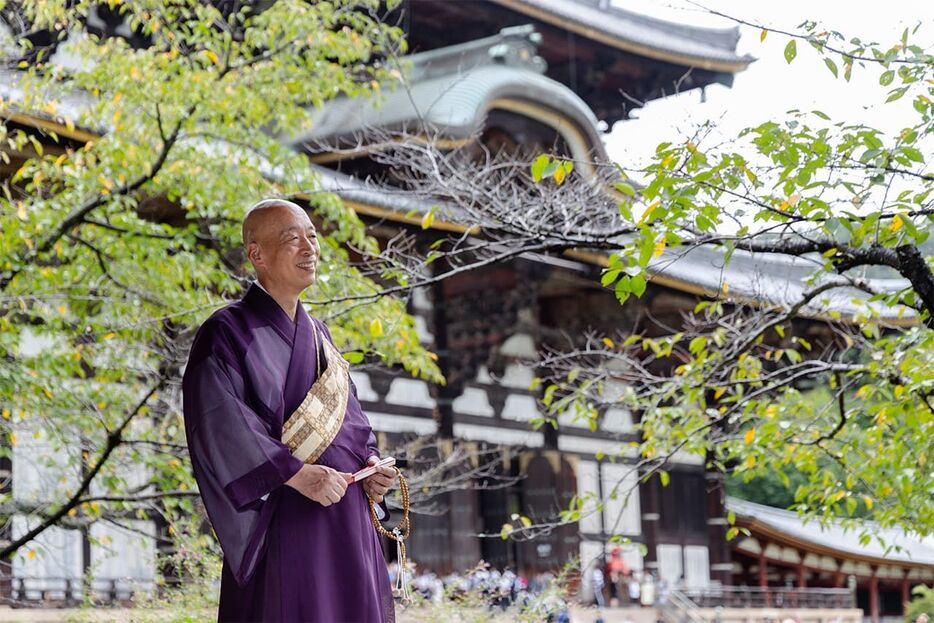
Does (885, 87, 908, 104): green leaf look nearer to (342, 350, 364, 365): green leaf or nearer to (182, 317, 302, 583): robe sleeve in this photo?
(182, 317, 302, 583): robe sleeve

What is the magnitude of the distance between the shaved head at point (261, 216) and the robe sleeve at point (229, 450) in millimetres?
340

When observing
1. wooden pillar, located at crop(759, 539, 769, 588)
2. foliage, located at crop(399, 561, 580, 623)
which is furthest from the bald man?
wooden pillar, located at crop(759, 539, 769, 588)

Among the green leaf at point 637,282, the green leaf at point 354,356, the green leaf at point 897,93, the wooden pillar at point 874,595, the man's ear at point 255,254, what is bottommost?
the wooden pillar at point 874,595

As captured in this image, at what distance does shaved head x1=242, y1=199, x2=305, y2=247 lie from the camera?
13.1 ft

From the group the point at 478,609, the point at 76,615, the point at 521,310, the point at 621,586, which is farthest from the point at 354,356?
the point at 621,586

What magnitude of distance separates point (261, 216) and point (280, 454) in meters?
0.75

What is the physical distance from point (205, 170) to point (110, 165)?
0.55 m

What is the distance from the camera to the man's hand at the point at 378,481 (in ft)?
13.0

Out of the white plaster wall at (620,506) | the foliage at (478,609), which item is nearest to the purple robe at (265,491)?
the foliage at (478,609)

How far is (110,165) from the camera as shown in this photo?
779 cm

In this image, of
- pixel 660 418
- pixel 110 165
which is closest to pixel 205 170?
pixel 110 165

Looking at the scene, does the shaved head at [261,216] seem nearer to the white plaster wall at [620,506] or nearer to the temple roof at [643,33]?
the white plaster wall at [620,506]

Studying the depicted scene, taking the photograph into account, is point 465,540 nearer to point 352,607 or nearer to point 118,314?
point 118,314

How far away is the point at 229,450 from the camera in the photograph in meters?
3.68
